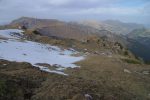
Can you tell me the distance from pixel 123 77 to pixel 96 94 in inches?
695

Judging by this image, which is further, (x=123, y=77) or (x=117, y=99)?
(x=123, y=77)

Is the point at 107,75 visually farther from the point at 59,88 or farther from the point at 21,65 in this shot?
the point at 59,88

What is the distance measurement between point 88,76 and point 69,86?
1481 cm

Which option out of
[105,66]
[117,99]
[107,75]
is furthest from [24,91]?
[105,66]

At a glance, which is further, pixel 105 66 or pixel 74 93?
pixel 105 66

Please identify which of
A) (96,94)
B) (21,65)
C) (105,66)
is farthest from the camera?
(105,66)

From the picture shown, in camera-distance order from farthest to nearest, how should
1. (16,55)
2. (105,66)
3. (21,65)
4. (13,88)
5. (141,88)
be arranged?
(16,55) < (105,66) < (21,65) < (141,88) < (13,88)

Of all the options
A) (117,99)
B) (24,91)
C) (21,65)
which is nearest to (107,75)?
(21,65)

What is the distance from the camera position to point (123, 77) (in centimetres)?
4003

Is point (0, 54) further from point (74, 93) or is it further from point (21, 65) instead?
point (74, 93)

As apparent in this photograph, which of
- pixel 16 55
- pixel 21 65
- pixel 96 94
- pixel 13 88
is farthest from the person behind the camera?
pixel 16 55

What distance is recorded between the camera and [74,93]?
72.3 ft

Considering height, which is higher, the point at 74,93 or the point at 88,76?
the point at 74,93

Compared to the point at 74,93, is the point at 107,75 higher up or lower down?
lower down
